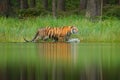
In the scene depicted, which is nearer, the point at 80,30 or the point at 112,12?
the point at 80,30

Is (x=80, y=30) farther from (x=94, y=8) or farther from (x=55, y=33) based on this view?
(x=94, y=8)

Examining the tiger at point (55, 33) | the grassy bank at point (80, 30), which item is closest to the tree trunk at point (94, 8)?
the grassy bank at point (80, 30)

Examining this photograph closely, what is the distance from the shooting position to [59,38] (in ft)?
63.0

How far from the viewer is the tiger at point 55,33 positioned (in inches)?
734

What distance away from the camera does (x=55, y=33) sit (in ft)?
62.5

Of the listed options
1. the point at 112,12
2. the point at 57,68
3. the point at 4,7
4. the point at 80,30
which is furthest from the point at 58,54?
the point at 4,7

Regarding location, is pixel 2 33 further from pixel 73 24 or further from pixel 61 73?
pixel 61 73

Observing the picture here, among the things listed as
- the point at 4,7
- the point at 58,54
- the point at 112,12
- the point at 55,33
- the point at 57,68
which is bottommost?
the point at 57,68

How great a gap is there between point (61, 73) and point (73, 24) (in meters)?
11.7

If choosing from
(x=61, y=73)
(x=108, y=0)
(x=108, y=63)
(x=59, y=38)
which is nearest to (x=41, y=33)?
(x=59, y=38)

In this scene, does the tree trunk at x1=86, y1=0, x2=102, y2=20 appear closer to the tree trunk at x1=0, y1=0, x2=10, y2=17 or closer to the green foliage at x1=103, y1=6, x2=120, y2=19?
the green foliage at x1=103, y1=6, x2=120, y2=19

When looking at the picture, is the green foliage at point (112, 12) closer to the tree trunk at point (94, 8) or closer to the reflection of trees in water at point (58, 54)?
the tree trunk at point (94, 8)

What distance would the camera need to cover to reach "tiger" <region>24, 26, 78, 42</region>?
61.2ft

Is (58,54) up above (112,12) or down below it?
below
